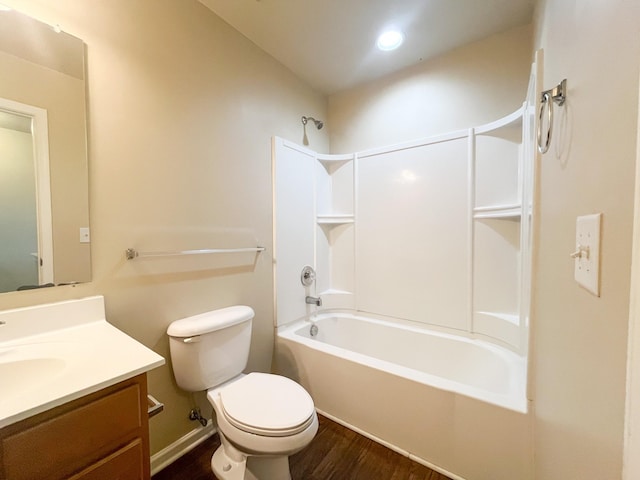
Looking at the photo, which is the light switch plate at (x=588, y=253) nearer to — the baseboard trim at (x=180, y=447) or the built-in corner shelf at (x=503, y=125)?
the built-in corner shelf at (x=503, y=125)

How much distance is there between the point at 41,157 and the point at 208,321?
0.97 m

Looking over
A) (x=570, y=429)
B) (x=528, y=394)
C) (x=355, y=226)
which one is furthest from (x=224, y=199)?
(x=528, y=394)

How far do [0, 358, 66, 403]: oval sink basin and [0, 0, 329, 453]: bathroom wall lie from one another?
0.27 metres

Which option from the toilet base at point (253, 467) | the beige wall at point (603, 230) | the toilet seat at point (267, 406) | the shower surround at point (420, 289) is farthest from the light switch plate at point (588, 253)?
the toilet base at point (253, 467)

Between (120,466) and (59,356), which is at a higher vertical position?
(59,356)

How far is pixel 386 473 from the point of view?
52.9 inches

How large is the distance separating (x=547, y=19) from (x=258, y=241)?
1822mm

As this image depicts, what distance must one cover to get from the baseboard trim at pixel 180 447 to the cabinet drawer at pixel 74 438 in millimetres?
829

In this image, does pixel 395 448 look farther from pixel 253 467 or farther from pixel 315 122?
pixel 315 122

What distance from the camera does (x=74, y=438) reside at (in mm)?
674

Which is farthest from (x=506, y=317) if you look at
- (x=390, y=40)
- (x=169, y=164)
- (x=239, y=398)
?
(x=169, y=164)

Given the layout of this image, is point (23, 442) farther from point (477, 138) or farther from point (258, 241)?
point (477, 138)

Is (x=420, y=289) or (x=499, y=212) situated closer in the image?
(x=499, y=212)

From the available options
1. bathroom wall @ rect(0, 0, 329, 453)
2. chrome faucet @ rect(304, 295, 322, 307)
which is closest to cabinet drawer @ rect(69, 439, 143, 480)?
bathroom wall @ rect(0, 0, 329, 453)
